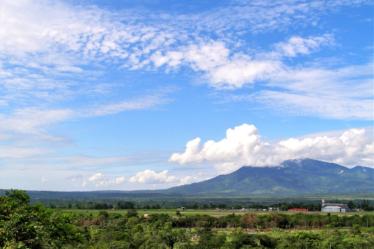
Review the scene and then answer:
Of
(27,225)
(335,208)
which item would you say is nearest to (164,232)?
(27,225)

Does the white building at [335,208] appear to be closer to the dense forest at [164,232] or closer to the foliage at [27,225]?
the dense forest at [164,232]

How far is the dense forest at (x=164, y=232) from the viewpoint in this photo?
10.1 m

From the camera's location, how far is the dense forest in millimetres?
10141

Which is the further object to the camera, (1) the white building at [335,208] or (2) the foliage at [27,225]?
(1) the white building at [335,208]

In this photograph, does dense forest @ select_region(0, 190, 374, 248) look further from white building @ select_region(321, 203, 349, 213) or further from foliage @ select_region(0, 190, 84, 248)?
white building @ select_region(321, 203, 349, 213)

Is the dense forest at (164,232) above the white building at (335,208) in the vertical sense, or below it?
above

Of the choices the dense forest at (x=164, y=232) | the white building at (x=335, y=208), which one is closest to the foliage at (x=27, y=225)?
the dense forest at (x=164, y=232)

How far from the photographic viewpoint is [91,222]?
61.8 metres

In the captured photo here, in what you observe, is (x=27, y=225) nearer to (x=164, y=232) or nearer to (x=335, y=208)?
(x=164, y=232)

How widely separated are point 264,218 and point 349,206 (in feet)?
225

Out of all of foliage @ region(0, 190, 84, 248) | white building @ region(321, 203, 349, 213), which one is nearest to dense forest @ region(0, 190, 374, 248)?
foliage @ region(0, 190, 84, 248)

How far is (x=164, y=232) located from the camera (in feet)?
128

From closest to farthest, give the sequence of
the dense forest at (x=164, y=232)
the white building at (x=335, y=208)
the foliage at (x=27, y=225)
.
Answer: the foliage at (x=27, y=225)
the dense forest at (x=164, y=232)
the white building at (x=335, y=208)

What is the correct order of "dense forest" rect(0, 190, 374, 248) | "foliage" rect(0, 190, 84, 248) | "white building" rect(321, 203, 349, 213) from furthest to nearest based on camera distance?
"white building" rect(321, 203, 349, 213) < "dense forest" rect(0, 190, 374, 248) < "foliage" rect(0, 190, 84, 248)
